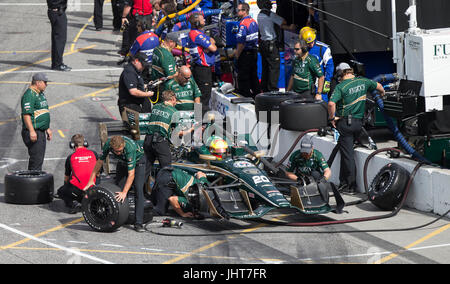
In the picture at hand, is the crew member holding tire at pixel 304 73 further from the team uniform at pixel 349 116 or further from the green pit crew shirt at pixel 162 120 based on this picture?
the green pit crew shirt at pixel 162 120

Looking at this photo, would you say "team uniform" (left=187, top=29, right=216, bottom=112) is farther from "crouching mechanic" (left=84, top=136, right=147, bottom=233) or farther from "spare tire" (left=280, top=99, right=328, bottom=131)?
"crouching mechanic" (left=84, top=136, right=147, bottom=233)

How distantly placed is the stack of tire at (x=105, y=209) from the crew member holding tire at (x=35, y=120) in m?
2.74

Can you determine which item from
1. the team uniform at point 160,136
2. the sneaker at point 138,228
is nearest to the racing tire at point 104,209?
the sneaker at point 138,228

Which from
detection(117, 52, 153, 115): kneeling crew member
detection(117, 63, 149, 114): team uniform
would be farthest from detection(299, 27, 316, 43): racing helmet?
detection(117, 63, 149, 114): team uniform

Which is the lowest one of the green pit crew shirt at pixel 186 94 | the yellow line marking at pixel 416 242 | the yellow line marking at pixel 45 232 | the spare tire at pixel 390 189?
the yellow line marking at pixel 416 242

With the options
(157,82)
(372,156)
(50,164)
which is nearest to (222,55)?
(157,82)

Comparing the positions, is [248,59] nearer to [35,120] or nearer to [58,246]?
[35,120]

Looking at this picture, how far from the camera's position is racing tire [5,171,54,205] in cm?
1428

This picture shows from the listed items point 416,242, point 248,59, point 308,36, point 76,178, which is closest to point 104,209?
point 76,178

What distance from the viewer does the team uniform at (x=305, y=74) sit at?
55.1 ft

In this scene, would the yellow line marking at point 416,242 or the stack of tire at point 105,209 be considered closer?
the yellow line marking at point 416,242

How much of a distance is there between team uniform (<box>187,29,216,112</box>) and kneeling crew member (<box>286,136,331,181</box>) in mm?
4986

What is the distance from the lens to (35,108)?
49.9 feet
